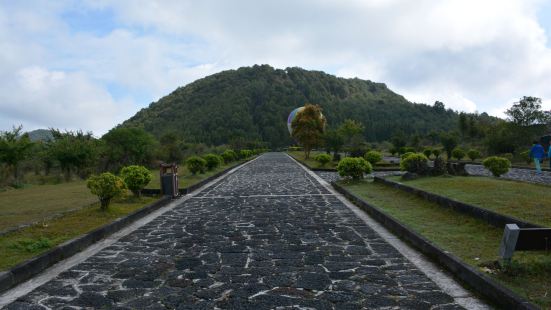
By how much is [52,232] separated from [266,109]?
113521 mm

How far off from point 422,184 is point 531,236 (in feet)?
29.1

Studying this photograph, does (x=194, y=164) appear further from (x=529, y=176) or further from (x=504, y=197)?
(x=529, y=176)

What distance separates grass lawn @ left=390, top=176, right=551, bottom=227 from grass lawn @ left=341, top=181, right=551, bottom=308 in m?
0.58

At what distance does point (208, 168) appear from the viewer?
24.7m

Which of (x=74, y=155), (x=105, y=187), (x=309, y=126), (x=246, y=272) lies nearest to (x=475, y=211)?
(x=246, y=272)

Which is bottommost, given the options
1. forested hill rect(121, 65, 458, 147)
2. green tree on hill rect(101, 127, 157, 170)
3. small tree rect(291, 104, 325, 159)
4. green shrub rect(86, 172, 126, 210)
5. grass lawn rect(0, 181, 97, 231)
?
grass lawn rect(0, 181, 97, 231)

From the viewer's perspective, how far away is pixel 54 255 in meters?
5.92

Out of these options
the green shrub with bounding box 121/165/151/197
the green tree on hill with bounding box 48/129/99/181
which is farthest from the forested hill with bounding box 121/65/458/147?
the green shrub with bounding box 121/165/151/197

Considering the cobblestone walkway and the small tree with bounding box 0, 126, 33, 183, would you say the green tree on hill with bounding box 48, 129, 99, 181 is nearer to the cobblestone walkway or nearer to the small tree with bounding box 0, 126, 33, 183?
the small tree with bounding box 0, 126, 33, 183

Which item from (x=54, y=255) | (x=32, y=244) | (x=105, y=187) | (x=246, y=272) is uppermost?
(x=105, y=187)

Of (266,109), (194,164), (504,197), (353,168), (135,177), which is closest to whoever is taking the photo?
(504,197)

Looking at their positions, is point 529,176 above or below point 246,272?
above

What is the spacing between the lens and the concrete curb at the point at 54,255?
4918 mm

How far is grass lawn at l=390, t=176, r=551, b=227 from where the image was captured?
23.0ft
